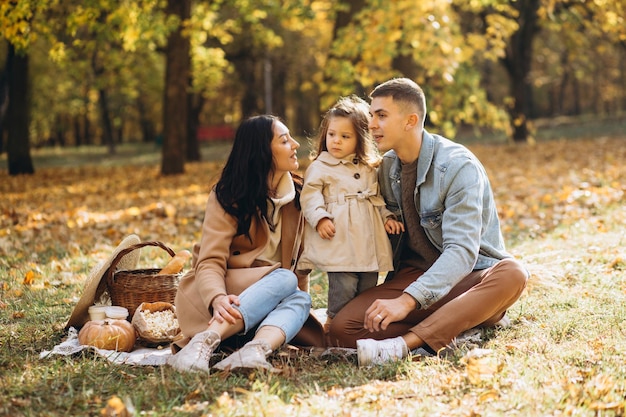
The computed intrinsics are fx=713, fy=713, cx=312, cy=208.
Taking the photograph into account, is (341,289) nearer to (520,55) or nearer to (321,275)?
(321,275)

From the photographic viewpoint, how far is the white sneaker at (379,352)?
141 inches

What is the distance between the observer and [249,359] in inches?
134

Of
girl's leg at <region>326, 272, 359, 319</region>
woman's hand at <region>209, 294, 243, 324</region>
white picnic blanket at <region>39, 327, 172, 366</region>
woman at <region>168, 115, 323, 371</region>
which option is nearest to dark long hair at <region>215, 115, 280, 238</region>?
woman at <region>168, 115, 323, 371</region>

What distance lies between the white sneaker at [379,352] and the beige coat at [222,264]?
0.56 metres

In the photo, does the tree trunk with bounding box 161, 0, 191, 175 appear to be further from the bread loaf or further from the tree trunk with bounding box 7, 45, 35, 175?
the bread loaf

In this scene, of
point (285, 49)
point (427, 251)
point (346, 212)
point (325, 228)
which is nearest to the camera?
point (325, 228)

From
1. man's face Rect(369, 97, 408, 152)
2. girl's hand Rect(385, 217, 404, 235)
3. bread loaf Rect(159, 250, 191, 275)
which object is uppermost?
man's face Rect(369, 97, 408, 152)

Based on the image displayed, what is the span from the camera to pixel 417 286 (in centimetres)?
364

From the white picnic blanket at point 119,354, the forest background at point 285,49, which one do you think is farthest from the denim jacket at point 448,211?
the forest background at point 285,49

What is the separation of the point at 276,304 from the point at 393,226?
0.85 meters

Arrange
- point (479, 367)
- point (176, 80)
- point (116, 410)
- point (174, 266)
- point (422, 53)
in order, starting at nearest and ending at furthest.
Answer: point (116, 410) → point (479, 367) → point (174, 266) → point (422, 53) → point (176, 80)

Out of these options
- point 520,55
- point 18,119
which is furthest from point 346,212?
point 520,55

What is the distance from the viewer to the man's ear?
407 cm

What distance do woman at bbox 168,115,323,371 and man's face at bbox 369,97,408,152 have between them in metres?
0.50
